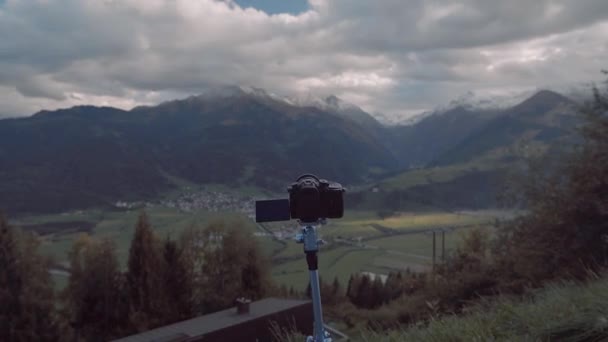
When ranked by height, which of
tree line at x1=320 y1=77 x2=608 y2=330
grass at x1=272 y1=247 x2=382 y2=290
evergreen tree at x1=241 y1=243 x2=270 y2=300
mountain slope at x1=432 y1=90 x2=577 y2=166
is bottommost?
grass at x1=272 y1=247 x2=382 y2=290

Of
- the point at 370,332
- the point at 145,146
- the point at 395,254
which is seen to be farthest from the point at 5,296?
the point at 145,146

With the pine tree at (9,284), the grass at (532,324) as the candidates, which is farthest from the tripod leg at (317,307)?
the pine tree at (9,284)

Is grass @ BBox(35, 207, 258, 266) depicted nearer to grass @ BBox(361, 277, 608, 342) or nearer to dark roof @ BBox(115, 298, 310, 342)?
dark roof @ BBox(115, 298, 310, 342)

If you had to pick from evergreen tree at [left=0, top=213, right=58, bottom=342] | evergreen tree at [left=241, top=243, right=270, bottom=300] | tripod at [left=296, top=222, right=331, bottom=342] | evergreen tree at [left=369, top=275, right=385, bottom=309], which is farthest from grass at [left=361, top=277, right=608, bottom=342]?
evergreen tree at [left=369, top=275, right=385, bottom=309]

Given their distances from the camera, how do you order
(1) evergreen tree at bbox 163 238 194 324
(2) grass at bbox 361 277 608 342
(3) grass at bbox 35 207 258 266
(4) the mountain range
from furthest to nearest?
(4) the mountain range
(3) grass at bbox 35 207 258 266
(1) evergreen tree at bbox 163 238 194 324
(2) grass at bbox 361 277 608 342

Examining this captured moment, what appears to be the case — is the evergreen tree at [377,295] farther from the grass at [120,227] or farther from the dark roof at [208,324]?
the dark roof at [208,324]

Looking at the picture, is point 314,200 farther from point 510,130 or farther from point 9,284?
point 510,130
